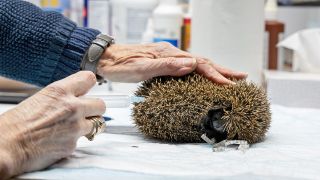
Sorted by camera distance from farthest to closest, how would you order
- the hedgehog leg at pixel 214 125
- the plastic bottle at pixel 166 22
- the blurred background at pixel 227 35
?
1. the plastic bottle at pixel 166 22
2. the blurred background at pixel 227 35
3. the hedgehog leg at pixel 214 125

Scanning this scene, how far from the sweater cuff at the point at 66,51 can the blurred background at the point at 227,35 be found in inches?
4.5

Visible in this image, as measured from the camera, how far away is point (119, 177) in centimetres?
59

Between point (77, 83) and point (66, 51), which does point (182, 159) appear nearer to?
point (77, 83)

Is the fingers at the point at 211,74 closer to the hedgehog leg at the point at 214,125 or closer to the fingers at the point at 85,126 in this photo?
the hedgehog leg at the point at 214,125

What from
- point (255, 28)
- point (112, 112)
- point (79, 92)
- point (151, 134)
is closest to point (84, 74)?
point (79, 92)

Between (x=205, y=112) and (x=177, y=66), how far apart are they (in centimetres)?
12

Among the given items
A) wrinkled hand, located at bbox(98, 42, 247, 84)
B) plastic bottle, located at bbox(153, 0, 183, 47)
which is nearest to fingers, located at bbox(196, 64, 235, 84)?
wrinkled hand, located at bbox(98, 42, 247, 84)

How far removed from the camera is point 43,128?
62cm

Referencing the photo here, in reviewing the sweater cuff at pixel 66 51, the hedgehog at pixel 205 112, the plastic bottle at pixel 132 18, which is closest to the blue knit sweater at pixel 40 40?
the sweater cuff at pixel 66 51

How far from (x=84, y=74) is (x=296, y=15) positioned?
171cm

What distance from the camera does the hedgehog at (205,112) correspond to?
77 cm

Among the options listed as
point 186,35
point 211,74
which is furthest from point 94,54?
point 186,35

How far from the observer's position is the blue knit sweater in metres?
0.98

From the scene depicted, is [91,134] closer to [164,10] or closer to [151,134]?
[151,134]
